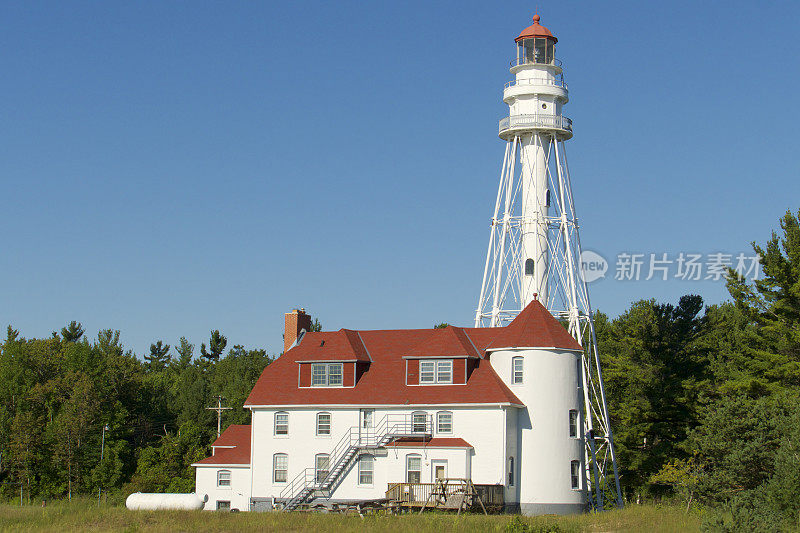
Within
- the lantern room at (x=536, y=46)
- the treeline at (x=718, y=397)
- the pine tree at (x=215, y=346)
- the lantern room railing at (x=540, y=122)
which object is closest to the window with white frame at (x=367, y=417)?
the treeline at (x=718, y=397)

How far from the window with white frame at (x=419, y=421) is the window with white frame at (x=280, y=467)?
7.57 metres

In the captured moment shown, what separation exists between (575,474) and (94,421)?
4280cm

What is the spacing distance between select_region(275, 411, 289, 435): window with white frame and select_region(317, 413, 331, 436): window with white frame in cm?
198

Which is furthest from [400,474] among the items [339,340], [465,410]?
[339,340]

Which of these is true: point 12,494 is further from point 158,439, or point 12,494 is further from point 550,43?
point 550,43

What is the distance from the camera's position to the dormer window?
5566 centimetres

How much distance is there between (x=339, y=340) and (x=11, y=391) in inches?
1521

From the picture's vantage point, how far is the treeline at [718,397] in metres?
38.8

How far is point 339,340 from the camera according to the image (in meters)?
59.2

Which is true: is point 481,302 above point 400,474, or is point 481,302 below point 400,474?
above

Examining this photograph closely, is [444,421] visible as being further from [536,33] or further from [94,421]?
[94,421]

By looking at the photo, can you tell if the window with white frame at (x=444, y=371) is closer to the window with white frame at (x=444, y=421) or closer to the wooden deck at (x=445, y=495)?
the window with white frame at (x=444, y=421)

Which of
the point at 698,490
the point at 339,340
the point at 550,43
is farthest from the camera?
the point at 550,43

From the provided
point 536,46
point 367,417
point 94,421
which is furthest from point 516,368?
point 94,421
